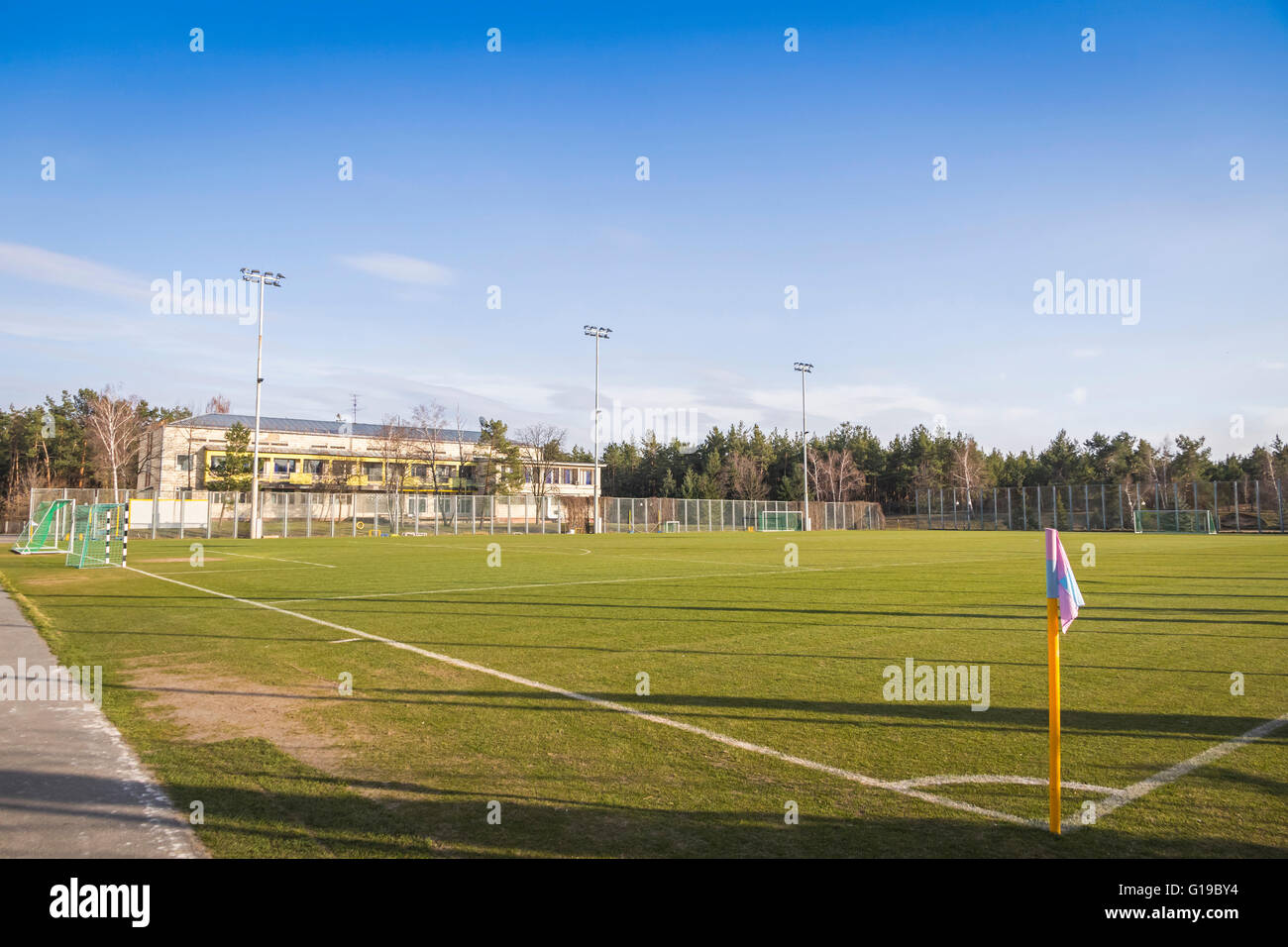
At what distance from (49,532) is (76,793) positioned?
3501 cm

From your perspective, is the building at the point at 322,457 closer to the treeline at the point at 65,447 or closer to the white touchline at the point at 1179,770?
the treeline at the point at 65,447

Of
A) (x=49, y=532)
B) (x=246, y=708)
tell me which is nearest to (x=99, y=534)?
(x=49, y=532)

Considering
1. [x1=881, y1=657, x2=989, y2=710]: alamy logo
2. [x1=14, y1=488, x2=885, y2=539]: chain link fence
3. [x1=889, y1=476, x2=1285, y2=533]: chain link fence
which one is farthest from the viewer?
[x1=889, y1=476, x2=1285, y2=533]: chain link fence

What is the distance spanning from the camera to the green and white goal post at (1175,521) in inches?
2552

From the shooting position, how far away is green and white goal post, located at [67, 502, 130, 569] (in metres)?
24.6

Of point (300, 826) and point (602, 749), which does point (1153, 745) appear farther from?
point (300, 826)

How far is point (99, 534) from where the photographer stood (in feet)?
90.0

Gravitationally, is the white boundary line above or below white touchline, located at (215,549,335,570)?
above

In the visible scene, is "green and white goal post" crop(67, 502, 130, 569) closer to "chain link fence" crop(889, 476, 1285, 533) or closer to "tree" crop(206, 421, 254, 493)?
"tree" crop(206, 421, 254, 493)

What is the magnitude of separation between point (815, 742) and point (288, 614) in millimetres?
10487

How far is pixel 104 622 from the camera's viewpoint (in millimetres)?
12344

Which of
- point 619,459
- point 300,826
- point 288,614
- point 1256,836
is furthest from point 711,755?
point 619,459

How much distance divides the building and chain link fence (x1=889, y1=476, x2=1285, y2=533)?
4161 centimetres
